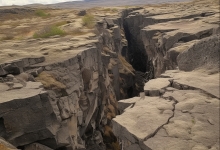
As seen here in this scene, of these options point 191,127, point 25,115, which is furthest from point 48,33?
point 191,127

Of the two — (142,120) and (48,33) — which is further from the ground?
(48,33)

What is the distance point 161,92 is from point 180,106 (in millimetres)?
805

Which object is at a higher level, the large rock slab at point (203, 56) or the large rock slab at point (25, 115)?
the large rock slab at point (203, 56)

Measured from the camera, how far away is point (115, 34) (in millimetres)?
16938

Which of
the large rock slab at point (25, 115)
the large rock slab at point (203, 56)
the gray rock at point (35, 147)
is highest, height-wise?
the large rock slab at point (203, 56)

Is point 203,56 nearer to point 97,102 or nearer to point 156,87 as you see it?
point 156,87

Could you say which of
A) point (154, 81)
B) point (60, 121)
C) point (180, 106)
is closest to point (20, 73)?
point (60, 121)

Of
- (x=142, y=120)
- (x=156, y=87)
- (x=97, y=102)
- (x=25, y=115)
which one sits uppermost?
(x=156, y=87)


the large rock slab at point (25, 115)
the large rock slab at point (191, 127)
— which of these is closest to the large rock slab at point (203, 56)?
the large rock slab at point (191, 127)

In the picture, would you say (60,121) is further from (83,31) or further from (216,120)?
(83,31)

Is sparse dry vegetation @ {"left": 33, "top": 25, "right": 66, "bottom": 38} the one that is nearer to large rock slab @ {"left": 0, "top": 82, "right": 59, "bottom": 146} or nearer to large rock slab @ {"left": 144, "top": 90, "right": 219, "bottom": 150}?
large rock slab @ {"left": 0, "top": 82, "right": 59, "bottom": 146}

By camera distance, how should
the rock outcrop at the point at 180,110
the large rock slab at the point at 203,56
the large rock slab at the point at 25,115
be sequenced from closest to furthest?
the rock outcrop at the point at 180,110
the large rock slab at the point at 25,115
the large rock slab at the point at 203,56

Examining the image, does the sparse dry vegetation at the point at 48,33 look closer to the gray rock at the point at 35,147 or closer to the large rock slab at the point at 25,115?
the large rock slab at the point at 25,115

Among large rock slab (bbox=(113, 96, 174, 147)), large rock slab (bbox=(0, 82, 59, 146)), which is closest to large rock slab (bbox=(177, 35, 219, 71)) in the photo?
large rock slab (bbox=(113, 96, 174, 147))
